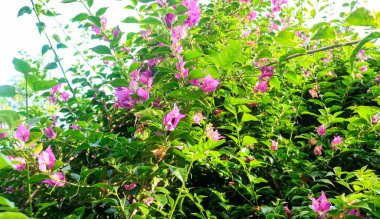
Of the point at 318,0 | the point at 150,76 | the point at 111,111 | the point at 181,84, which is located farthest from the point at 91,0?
the point at 318,0

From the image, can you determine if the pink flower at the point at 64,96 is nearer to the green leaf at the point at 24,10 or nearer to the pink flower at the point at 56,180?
the green leaf at the point at 24,10

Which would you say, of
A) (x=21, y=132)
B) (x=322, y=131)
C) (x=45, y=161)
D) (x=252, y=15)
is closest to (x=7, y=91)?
(x=21, y=132)

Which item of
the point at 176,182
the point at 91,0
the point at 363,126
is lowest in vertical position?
the point at 176,182

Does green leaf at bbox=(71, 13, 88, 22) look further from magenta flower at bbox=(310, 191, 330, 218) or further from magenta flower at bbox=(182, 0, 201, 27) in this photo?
magenta flower at bbox=(310, 191, 330, 218)

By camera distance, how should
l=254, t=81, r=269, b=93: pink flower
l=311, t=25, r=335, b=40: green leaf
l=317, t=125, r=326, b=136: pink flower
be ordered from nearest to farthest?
l=311, t=25, r=335, b=40: green leaf < l=254, t=81, r=269, b=93: pink flower < l=317, t=125, r=326, b=136: pink flower

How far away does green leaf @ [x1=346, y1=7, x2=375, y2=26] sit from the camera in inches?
21.1

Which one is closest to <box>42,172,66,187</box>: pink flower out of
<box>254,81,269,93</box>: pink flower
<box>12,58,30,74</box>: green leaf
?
<box>12,58,30,74</box>: green leaf

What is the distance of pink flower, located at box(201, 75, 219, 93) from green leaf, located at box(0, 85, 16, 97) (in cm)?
65

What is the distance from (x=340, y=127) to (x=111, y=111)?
130 centimetres

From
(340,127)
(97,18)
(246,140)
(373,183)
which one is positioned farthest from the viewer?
(340,127)

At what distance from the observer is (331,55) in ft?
9.81

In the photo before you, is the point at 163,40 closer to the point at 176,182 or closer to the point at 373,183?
the point at 176,182

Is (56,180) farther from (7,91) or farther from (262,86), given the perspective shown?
(262,86)

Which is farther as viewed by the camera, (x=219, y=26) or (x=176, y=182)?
(x=219, y=26)
